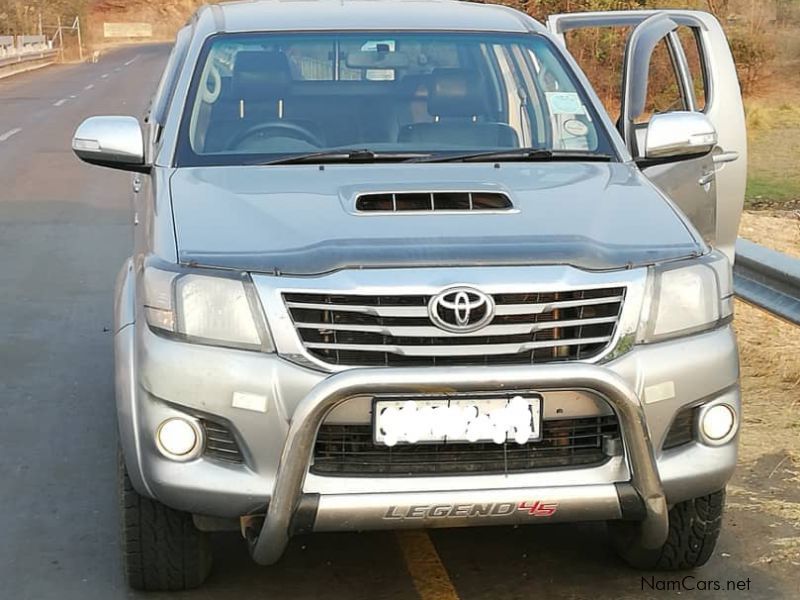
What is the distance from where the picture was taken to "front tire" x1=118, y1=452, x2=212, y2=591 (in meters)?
4.39

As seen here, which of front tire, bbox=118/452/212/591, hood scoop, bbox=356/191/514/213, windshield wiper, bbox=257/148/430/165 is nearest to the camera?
front tire, bbox=118/452/212/591

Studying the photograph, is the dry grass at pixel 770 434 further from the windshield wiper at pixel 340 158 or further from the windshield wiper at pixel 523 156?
the windshield wiper at pixel 340 158

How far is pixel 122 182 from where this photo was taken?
16.0m

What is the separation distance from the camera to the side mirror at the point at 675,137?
529cm

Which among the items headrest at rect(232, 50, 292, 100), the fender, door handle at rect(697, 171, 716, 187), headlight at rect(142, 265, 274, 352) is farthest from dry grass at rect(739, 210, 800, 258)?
headlight at rect(142, 265, 274, 352)

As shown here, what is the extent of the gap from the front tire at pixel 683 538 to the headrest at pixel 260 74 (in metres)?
2.02

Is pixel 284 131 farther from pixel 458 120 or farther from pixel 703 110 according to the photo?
pixel 703 110

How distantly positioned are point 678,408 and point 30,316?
551cm

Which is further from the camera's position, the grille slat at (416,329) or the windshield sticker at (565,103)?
the windshield sticker at (565,103)

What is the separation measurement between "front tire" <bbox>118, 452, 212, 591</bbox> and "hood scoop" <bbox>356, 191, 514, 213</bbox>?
1060 mm

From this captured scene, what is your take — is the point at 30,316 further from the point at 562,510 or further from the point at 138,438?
the point at 562,510

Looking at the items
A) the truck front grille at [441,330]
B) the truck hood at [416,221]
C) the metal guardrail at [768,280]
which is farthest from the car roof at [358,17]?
the truck front grille at [441,330]

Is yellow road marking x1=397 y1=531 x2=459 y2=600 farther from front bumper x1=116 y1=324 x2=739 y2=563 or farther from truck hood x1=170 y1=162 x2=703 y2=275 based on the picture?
truck hood x1=170 y1=162 x2=703 y2=275

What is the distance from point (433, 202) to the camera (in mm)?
4602
